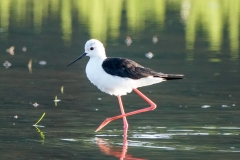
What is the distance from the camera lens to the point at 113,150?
7305 millimetres

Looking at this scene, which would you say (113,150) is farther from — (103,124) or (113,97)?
(113,97)

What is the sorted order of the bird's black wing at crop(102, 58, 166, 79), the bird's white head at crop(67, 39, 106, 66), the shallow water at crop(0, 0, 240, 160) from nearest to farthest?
the shallow water at crop(0, 0, 240, 160)
the bird's black wing at crop(102, 58, 166, 79)
the bird's white head at crop(67, 39, 106, 66)

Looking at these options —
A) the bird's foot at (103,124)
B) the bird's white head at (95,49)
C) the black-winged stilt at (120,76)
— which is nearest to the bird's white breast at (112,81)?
the black-winged stilt at (120,76)

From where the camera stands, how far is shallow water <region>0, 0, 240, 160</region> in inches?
293

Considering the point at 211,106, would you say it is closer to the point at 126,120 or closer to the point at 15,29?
the point at 126,120

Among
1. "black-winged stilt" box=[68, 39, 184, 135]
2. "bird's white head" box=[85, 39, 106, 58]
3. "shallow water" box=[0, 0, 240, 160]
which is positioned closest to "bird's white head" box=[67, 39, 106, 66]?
"bird's white head" box=[85, 39, 106, 58]

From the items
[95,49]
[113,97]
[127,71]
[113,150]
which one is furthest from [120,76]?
[113,97]

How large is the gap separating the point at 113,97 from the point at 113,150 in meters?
3.17

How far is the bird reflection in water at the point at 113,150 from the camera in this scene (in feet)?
23.0

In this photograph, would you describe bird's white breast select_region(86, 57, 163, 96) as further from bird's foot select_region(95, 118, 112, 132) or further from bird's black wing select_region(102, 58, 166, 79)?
bird's foot select_region(95, 118, 112, 132)

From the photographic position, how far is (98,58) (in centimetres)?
860

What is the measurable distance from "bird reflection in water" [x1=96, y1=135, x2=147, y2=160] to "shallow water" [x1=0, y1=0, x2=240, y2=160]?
1 centimetres

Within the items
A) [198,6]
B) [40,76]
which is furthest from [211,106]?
[198,6]

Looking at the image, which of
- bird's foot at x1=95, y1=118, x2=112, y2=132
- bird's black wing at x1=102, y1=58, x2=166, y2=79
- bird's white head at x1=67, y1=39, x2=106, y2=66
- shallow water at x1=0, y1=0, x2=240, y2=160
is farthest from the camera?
bird's white head at x1=67, y1=39, x2=106, y2=66
